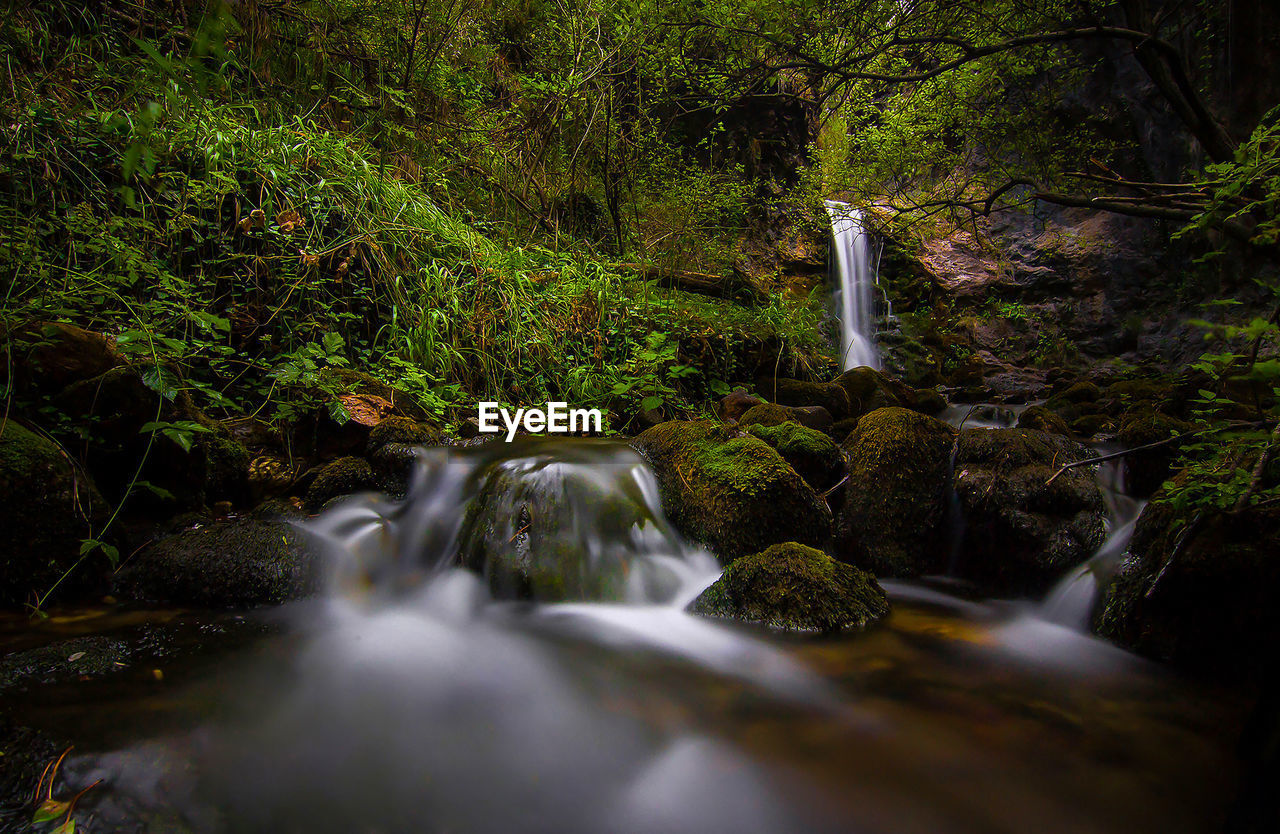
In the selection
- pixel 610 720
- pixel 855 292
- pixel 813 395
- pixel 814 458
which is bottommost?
pixel 610 720

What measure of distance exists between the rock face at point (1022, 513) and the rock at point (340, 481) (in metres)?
3.67

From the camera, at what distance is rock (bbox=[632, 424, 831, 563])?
3.03 meters

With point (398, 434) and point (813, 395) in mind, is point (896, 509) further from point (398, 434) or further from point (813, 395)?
point (398, 434)

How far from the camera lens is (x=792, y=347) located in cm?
660

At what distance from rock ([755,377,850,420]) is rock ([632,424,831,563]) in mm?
2763

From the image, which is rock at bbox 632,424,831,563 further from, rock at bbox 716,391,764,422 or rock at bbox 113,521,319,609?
rock at bbox 113,521,319,609

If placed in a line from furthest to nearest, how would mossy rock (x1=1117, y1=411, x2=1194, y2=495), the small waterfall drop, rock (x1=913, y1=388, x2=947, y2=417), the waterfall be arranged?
the waterfall, rock (x1=913, y1=388, x2=947, y2=417), mossy rock (x1=1117, y1=411, x2=1194, y2=495), the small waterfall drop

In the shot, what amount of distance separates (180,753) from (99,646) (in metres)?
0.81

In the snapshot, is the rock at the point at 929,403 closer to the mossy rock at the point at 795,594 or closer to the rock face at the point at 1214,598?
the rock face at the point at 1214,598

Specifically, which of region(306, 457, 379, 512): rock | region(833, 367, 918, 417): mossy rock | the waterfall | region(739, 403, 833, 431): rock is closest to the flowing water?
region(306, 457, 379, 512): rock

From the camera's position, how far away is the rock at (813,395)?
589 cm

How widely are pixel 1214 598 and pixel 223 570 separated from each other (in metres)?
4.03

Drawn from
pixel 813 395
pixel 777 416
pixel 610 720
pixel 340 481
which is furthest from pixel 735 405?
pixel 610 720

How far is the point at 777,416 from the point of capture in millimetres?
4531
